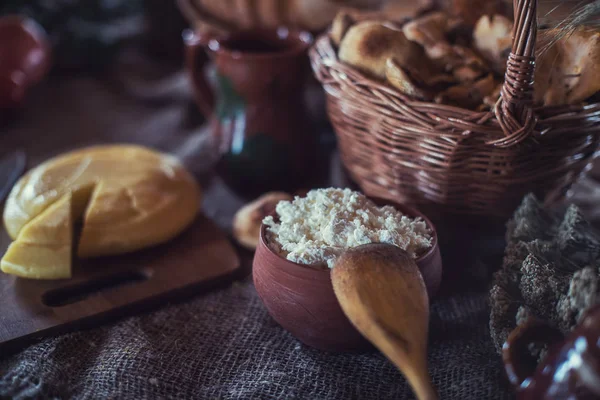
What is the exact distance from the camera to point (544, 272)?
71 cm

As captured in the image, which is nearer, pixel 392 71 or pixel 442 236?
pixel 392 71

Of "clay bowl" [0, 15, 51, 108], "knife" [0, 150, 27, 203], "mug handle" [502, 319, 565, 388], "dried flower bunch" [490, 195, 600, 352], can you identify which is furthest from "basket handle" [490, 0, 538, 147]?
"clay bowl" [0, 15, 51, 108]

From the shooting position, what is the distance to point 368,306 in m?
0.62

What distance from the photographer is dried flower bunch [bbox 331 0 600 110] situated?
0.79 m

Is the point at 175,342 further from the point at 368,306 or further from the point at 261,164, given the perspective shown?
the point at 261,164

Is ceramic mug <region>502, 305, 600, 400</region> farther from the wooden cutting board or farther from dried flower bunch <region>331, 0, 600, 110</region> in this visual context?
the wooden cutting board

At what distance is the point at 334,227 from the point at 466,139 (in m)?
0.25

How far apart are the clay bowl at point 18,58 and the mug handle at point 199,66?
0.62m

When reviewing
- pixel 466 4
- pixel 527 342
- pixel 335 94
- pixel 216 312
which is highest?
pixel 466 4

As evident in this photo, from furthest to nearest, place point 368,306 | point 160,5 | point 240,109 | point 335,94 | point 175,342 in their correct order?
point 160,5, point 240,109, point 335,94, point 175,342, point 368,306

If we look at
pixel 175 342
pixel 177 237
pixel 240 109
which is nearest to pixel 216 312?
pixel 175 342

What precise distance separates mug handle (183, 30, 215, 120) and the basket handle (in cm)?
65

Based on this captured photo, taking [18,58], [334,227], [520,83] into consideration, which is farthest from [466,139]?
[18,58]

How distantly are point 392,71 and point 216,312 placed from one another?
47cm
